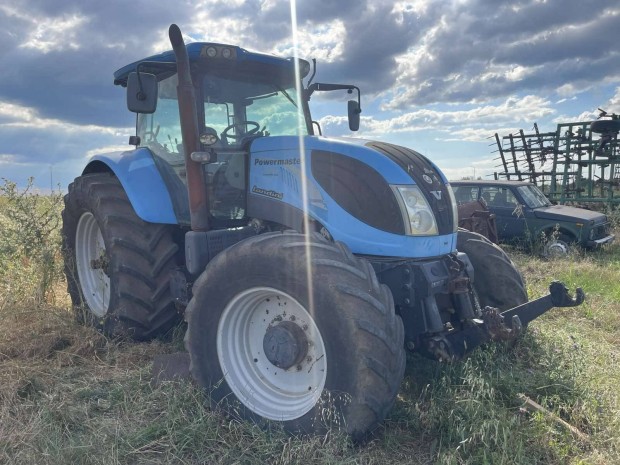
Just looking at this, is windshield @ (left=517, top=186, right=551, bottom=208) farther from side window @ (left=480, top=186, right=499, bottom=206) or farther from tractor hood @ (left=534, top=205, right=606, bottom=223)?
side window @ (left=480, top=186, right=499, bottom=206)

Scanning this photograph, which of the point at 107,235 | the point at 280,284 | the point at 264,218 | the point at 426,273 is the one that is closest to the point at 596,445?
the point at 426,273

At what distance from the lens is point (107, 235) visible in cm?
430

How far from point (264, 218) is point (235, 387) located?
3.99 feet

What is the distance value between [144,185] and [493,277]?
281 cm

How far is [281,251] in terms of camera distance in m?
2.94

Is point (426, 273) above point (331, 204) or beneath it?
beneath

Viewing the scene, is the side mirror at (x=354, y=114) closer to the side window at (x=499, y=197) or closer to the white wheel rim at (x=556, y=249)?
the white wheel rim at (x=556, y=249)

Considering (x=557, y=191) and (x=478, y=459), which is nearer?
(x=478, y=459)

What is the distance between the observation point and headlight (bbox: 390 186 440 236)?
327cm

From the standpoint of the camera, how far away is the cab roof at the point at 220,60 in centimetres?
384

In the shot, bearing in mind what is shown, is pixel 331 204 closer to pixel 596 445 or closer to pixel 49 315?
pixel 596 445

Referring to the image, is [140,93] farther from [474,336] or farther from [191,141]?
[474,336]

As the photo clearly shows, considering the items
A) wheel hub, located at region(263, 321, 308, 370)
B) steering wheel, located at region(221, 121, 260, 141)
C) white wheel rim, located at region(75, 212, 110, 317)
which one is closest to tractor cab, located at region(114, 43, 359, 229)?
steering wheel, located at region(221, 121, 260, 141)

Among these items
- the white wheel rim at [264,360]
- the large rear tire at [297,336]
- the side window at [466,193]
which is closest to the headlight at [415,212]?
the large rear tire at [297,336]
